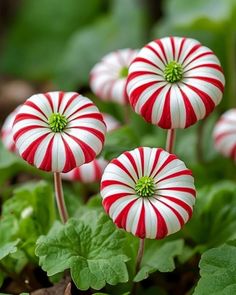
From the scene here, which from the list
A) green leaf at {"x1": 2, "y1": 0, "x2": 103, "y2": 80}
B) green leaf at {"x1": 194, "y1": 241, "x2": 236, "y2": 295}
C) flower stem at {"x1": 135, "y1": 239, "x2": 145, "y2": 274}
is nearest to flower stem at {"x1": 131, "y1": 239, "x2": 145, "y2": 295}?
flower stem at {"x1": 135, "y1": 239, "x2": 145, "y2": 274}

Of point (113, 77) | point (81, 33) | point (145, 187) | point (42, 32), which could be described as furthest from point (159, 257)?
point (42, 32)

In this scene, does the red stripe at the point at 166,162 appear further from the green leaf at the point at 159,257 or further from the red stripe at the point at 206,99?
the green leaf at the point at 159,257

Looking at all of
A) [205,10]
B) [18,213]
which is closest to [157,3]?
[205,10]

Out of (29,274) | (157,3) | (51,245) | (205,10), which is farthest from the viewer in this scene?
(157,3)

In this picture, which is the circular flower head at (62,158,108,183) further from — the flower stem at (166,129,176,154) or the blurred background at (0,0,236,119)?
the blurred background at (0,0,236,119)

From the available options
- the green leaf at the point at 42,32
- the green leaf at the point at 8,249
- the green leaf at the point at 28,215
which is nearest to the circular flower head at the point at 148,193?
the green leaf at the point at 8,249

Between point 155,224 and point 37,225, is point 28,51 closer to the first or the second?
point 37,225
